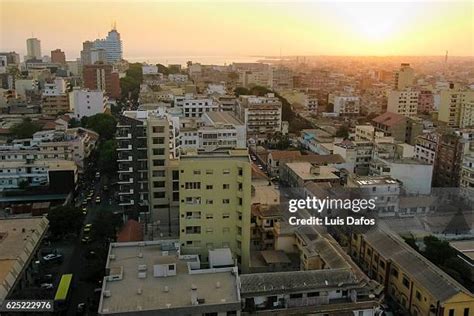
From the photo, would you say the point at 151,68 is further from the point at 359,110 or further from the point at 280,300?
the point at 280,300

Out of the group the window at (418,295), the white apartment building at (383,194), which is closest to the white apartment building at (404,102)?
the white apartment building at (383,194)

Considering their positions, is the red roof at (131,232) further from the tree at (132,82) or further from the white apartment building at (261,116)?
the tree at (132,82)

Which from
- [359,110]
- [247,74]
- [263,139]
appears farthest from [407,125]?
[247,74]

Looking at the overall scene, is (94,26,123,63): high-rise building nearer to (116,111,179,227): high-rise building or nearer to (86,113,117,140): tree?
(86,113,117,140): tree

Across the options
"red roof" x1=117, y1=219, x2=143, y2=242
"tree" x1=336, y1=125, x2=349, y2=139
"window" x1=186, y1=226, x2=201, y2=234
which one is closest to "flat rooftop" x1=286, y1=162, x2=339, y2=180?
"red roof" x1=117, y1=219, x2=143, y2=242

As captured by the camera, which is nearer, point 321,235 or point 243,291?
point 243,291

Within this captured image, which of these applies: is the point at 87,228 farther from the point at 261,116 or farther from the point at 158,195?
the point at 261,116
